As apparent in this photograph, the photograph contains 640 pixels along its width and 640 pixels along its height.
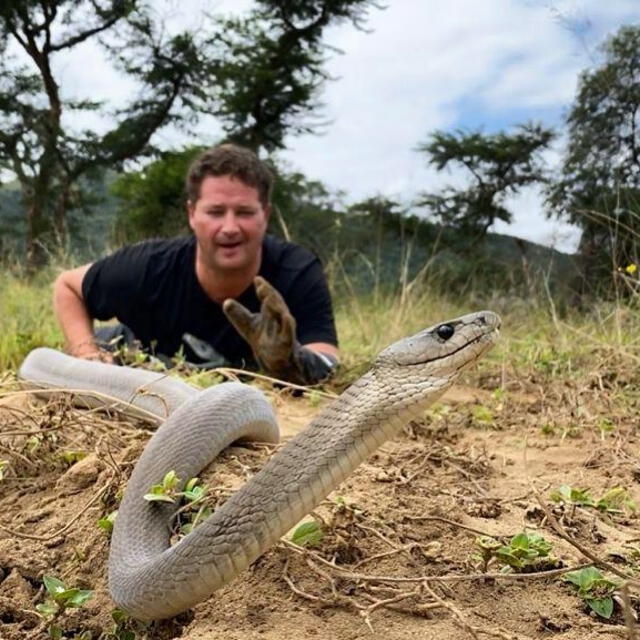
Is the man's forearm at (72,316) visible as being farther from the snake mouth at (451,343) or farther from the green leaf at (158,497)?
the snake mouth at (451,343)

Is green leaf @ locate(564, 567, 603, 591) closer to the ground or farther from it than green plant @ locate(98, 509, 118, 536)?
farther from it

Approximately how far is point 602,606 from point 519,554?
18cm

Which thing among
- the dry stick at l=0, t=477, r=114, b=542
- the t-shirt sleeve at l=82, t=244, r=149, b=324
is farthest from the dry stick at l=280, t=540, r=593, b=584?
the t-shirt sleeve at l=82, t=244, r=149, b=324

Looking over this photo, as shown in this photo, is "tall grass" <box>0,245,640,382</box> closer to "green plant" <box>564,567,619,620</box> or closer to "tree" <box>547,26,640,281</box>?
"tree" <box>547,26,640,281</box>

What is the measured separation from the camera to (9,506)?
83.0 inches

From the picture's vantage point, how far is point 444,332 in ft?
5.76

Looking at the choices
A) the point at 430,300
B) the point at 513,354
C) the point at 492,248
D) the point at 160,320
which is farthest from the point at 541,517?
the point at 492,248

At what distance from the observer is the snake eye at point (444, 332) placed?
1751mm

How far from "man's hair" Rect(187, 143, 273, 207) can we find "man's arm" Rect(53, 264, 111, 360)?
32.9 inches

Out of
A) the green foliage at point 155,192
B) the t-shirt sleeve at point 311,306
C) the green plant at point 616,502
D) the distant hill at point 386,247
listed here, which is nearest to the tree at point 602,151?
the distant hill at point 386,247

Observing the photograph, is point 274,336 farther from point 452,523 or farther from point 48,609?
point 48,609

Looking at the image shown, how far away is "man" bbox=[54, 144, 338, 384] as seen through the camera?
454 centimetres

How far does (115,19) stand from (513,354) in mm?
17501

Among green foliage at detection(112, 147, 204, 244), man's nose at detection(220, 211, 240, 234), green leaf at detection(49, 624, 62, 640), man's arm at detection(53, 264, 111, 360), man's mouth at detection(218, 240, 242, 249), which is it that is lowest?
green leaf at detection(49, 624, 62, 640)
